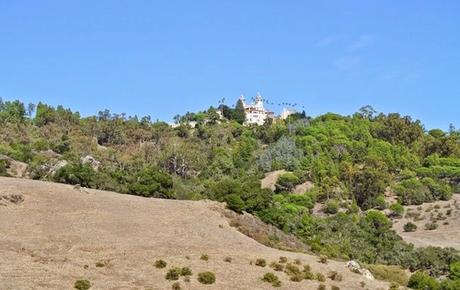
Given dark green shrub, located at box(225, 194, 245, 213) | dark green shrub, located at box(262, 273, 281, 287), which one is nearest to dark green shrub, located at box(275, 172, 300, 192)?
dark green shrub, located at box(225, 194, 245, 213)

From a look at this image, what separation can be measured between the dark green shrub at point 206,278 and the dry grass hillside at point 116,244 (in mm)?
411

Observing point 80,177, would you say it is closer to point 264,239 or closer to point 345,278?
point 264,239

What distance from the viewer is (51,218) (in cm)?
5650

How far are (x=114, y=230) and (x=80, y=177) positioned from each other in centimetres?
2444

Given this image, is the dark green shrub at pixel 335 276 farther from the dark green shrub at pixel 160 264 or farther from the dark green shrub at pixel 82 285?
the dark green shrub at pixel 82 285

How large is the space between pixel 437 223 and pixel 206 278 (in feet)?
241

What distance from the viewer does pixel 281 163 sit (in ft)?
442

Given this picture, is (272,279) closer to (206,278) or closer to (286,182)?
(206,278)

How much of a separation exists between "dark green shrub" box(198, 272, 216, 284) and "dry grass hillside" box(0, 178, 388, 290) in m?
0.41

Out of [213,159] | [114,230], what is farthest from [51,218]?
[213,159]

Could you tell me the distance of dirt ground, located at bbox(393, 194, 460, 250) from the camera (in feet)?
322

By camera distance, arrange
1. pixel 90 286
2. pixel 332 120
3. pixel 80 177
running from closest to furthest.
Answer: pixel 90 286, pixel 80 177, pixel 332 120

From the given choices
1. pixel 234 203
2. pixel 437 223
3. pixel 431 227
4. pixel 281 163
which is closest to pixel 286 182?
pixel 281 163

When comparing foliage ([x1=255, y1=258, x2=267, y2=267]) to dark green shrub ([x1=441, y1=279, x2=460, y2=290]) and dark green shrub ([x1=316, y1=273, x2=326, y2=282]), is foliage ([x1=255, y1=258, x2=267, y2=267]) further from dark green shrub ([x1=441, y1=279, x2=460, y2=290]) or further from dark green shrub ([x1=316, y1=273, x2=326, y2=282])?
dark green shrub ([x1=441, y1=279, x2=460, y2=290])
